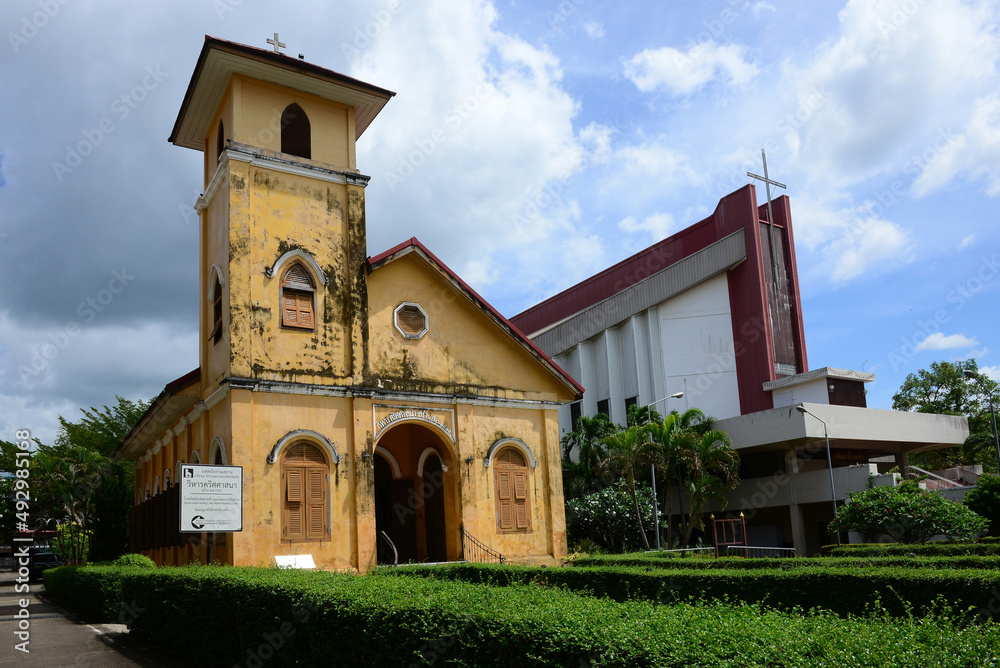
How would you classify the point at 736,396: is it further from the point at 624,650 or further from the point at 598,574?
the point at 624,650

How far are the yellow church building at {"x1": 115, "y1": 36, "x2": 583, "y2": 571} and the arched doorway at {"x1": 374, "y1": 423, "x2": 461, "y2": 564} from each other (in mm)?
61

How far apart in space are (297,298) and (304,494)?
4.77 meters

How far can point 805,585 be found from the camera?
40.2 feet

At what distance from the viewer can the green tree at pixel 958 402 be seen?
57.0 meters

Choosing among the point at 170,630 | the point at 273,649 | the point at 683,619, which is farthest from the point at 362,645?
the point at 170,630

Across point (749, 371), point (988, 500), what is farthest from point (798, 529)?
point (988, 500)

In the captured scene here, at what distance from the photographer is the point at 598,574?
50.2 feet

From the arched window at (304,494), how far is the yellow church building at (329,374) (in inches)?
1.3

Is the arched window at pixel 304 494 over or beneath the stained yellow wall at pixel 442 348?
beneath

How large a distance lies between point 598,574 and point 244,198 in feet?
39.3

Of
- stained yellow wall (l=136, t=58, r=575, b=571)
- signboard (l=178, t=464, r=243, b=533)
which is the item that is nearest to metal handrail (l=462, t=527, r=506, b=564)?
stained yellow wall (l=136, t=58, r=575, b=571)

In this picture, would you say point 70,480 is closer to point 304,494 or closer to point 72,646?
point 304,494

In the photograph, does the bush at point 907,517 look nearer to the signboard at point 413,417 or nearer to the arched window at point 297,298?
the signboard at point 413,417

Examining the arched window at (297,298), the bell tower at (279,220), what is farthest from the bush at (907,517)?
the arched window at (297,298)
